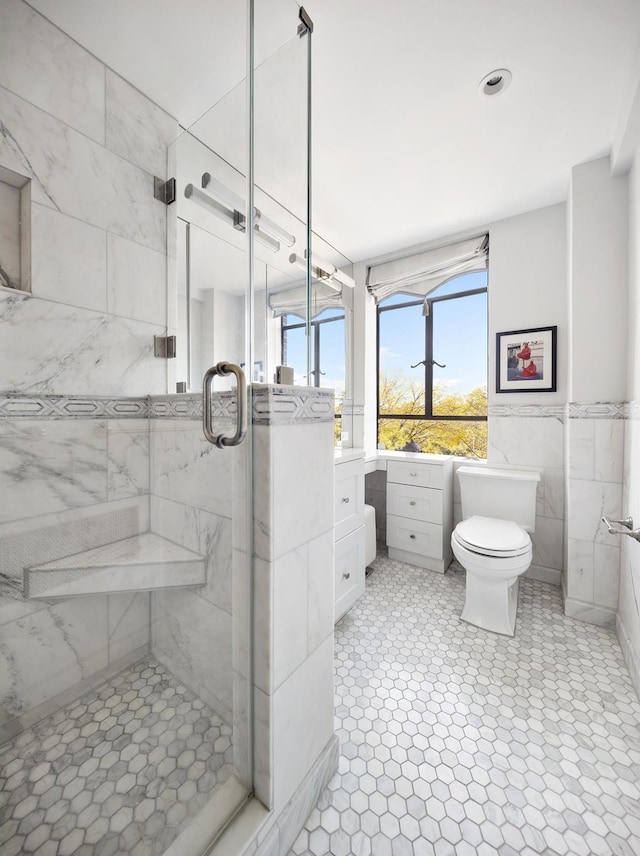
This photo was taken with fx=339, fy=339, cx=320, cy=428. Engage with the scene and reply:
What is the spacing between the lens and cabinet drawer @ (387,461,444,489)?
2.39m

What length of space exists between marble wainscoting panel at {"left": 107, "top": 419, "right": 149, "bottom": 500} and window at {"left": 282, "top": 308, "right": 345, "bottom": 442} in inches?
21.4

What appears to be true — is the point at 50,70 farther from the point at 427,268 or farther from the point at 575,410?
the point at 575,410

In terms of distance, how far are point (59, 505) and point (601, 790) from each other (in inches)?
71.6

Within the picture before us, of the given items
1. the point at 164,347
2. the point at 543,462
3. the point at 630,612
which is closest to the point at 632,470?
the point at 630,612

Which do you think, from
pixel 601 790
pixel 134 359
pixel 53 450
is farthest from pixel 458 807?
pixel 134 359

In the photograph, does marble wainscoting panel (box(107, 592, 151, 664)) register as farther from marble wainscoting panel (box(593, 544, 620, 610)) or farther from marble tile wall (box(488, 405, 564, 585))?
marble tile wall (box(488, 405, 564, 585))

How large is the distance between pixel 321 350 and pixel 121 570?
1454 millimetres

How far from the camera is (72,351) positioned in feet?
3.35

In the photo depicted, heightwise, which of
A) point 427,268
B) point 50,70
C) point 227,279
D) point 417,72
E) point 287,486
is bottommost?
point 287,486

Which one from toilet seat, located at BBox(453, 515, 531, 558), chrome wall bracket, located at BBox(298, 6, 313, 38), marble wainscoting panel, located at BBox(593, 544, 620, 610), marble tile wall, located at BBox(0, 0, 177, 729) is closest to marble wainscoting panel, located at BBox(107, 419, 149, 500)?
marble tile wall, located at BBox(0, 0, 177, 729)

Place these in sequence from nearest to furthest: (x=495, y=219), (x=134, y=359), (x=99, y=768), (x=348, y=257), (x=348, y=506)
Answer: (x=99, y=768) < (x=134, y=359) < (x=348, y=506) < (x=495, y=219) < (x=348, y=257)

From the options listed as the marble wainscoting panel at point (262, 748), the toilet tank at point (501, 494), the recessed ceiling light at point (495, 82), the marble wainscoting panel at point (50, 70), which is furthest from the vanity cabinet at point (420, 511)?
the marble wainscoting panel at point (50, 70)

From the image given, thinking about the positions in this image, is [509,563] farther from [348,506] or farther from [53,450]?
[53,450]

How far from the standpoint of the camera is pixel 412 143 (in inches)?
68.0
